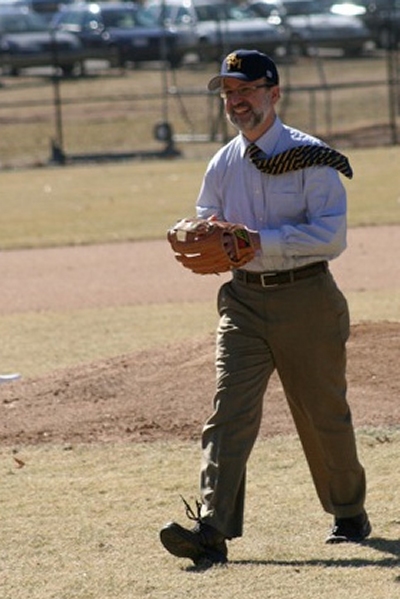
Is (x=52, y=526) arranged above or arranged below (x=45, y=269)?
above

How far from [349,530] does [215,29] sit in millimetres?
33558

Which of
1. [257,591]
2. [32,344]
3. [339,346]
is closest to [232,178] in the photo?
[339,346]

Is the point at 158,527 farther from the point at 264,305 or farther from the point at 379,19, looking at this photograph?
the point at 379,19

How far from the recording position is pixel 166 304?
13.4 m

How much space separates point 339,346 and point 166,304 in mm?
7366

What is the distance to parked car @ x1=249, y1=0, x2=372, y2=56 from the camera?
39.3m

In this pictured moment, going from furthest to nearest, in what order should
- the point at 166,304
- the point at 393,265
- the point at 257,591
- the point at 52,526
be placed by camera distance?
the point at 393,265
the point at 166,304
the point at 52,526
the point at 257,591

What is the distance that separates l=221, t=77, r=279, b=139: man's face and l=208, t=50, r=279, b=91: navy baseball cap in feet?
0.07

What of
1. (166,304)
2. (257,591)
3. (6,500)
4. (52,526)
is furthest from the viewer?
(166,304)

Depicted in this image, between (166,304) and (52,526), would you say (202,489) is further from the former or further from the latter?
(166,304)

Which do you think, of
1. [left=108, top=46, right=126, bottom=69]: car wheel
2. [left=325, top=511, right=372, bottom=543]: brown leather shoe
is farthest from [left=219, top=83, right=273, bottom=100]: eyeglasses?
[left=108, top=46, right=126, bottom=69]: car wheel

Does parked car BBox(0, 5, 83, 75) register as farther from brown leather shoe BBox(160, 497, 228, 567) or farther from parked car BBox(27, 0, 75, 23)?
brown leather shoe BBox(160, 497, 228, 567)

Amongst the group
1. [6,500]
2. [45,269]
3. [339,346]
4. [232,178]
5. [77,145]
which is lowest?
[77,145]

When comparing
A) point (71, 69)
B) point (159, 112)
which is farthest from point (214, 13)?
point (159, 112)
